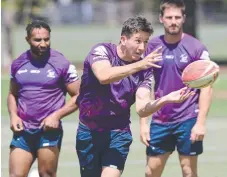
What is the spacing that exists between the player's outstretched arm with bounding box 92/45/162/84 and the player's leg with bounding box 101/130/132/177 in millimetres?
730

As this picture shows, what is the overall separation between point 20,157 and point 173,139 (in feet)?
5.55

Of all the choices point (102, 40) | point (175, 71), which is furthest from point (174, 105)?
point (102, 40)

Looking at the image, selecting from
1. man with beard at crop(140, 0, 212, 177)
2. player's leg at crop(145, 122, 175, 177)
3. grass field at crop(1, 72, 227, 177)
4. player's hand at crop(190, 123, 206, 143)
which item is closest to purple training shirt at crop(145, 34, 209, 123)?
man with beard at crop(140, 0, 212, 177)

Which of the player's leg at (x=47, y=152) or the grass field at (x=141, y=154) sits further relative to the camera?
the grass field at (x=141, y=154)

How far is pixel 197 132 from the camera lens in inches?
379

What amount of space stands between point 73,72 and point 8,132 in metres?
7.14

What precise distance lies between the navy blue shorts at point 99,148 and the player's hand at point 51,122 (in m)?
0.78

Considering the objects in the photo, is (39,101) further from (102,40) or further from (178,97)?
(102,40)

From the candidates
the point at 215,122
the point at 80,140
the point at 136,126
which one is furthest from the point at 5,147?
the point at 80,140

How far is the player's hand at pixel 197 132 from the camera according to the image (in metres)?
9.62

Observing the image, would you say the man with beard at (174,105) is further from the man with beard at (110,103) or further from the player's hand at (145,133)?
the man with beard at (110,103)

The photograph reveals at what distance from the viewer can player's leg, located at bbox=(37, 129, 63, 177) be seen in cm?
981

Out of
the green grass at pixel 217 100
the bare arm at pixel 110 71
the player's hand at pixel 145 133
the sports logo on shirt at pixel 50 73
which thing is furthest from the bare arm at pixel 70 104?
the green grass at pixel 217 100

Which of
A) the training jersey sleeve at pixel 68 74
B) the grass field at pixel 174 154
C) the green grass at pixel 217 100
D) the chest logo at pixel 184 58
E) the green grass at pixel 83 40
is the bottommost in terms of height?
the green grass at pixel 83 40
